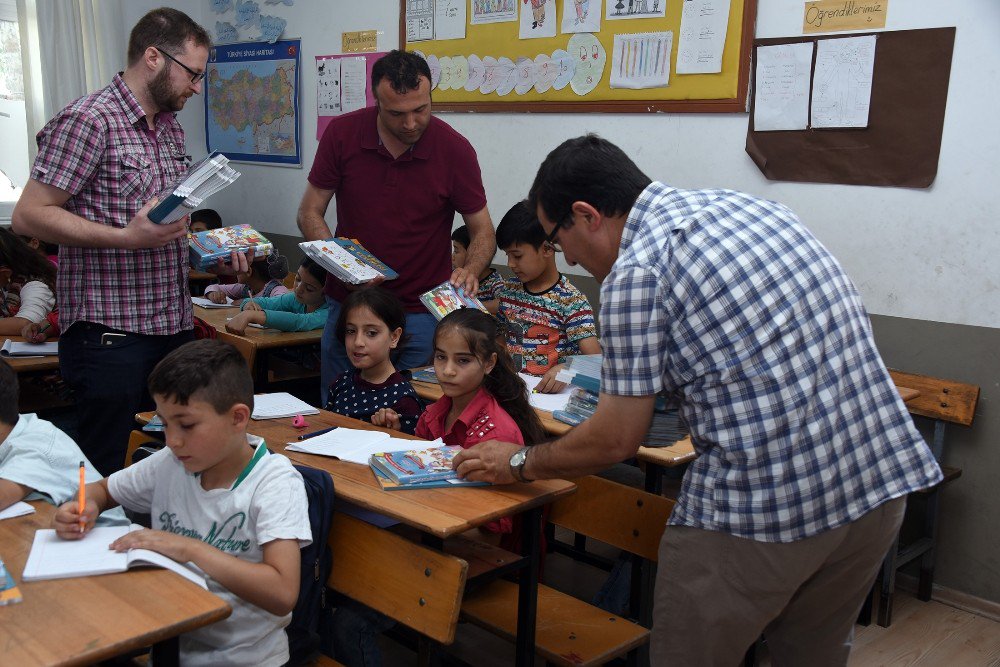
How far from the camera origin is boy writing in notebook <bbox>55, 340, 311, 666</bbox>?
171 cm

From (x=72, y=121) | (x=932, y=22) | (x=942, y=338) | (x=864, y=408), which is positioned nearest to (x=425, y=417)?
(x=72, y=121)

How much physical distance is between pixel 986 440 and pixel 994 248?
690mm

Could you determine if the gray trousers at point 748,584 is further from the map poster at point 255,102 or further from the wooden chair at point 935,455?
the map poster at point 255,102

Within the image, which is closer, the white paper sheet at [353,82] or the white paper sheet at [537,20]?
the white paper sheet at [537,20]

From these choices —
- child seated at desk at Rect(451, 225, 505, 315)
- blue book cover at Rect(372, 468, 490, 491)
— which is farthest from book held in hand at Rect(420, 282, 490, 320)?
blue book cover at Rect(372, 468, 490, 491)

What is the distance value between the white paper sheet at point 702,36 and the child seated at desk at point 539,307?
94 cm

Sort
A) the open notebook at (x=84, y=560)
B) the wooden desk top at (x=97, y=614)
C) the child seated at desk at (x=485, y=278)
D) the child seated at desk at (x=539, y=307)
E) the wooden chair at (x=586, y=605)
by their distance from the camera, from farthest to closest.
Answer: the child seated at desk at (x=485, y=278) → the child seated at desk at (x=539, y=307) → the wooden chair at (x=586, y=605) → the open notebook at (x=84, y=560) → the wooden desk top at (x=97, y=614)

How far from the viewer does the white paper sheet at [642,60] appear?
3861mm

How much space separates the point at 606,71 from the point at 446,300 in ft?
5.23

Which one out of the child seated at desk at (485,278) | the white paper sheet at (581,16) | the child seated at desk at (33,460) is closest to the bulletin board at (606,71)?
the white paper sheet at (581,16)

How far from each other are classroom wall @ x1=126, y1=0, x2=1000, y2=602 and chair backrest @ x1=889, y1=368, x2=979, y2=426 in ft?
0.25

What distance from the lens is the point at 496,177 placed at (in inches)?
182

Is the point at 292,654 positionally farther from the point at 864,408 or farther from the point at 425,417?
the point at 864,408

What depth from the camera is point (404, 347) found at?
11.3ft
